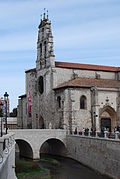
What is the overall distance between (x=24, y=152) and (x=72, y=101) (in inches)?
425

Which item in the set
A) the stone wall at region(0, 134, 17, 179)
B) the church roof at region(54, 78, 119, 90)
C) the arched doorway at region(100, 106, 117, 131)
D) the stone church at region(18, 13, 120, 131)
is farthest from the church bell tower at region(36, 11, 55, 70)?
the stone wall at region(0, 134, 17, 179)

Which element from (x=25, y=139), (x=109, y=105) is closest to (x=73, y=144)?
(x=25, y=139)

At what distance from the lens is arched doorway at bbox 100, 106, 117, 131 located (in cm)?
5409

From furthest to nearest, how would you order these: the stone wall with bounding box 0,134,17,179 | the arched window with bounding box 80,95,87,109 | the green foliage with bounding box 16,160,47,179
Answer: the arched window with bounding box 80,95,87,109 < the green foliage with bounding box 16,160,47,179 < the stone wall with bounding box 0,134,17,179

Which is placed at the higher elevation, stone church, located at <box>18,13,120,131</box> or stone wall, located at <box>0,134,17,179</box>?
stone church, located at <box>18,13,120,131</box>

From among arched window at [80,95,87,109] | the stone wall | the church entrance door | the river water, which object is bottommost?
the river water

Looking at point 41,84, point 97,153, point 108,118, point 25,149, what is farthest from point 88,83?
point 97,153

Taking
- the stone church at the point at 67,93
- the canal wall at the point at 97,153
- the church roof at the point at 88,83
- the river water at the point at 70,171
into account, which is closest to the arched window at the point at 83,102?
the stone church at the point at 67,93

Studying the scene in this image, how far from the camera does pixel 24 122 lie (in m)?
67.3

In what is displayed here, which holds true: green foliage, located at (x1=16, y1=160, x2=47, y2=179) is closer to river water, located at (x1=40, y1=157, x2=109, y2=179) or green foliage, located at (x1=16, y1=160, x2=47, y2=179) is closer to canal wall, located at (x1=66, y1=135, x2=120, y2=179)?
river water, located at (x1=40, y1=157, x2=109, y2=179)

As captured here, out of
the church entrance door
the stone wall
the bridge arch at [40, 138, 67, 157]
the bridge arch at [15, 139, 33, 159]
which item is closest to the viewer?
the stone wall

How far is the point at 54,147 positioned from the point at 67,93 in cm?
904

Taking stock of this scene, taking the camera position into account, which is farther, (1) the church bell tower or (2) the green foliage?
(1) the church bell tower

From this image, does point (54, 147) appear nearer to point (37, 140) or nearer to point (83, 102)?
point (37, 140)
